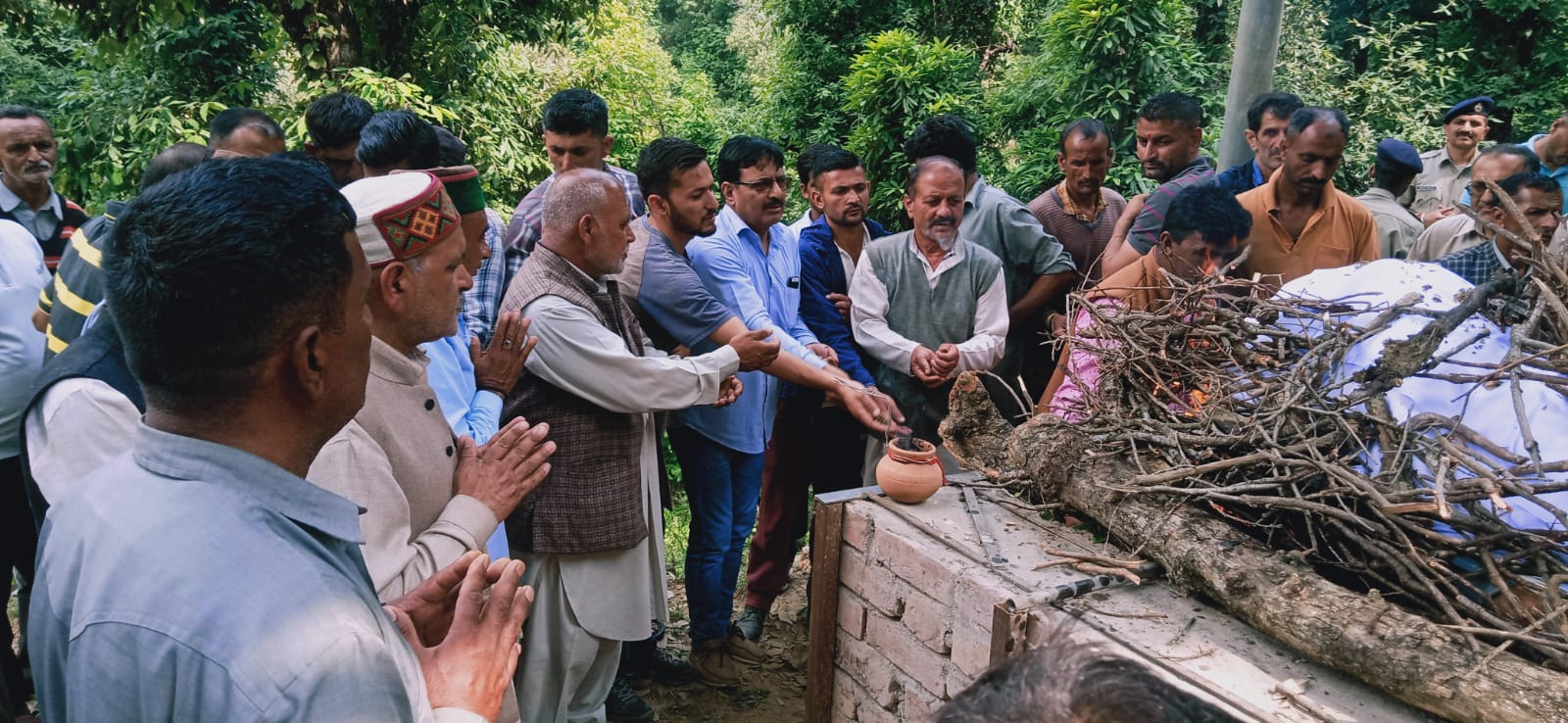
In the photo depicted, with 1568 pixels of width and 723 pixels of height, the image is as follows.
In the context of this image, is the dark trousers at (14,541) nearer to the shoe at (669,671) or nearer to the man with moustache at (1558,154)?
the shoe at (669,671)

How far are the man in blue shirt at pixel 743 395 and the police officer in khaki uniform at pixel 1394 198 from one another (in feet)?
10.6

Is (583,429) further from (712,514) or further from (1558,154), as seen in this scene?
(1558,154)

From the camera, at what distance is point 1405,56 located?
1179 cm

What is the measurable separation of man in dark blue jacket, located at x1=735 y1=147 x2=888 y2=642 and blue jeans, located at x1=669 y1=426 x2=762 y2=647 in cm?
22

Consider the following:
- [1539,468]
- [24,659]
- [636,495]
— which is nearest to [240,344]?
[636,495]

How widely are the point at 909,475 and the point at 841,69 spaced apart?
8304mm

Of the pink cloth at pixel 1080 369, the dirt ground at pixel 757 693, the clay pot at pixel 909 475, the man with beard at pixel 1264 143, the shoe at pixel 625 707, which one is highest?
the man with beard at pixel 1264 143

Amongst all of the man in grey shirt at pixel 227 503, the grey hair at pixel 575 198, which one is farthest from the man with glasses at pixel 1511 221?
the man in grey shirt at pixel 227 503

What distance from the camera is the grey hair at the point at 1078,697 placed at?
970 mm

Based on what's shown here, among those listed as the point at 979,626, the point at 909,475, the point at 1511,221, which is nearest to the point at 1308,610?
the point at 979,626

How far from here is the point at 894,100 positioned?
8.23m

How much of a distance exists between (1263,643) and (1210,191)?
6.40 ft

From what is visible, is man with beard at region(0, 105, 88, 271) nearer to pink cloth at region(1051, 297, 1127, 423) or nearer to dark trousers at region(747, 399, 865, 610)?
dark trousers at region(747, 399, 865, 610)

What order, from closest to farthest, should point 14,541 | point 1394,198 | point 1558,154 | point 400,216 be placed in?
point 400,216, point 14,541, point 1394,198, point 1558,154
